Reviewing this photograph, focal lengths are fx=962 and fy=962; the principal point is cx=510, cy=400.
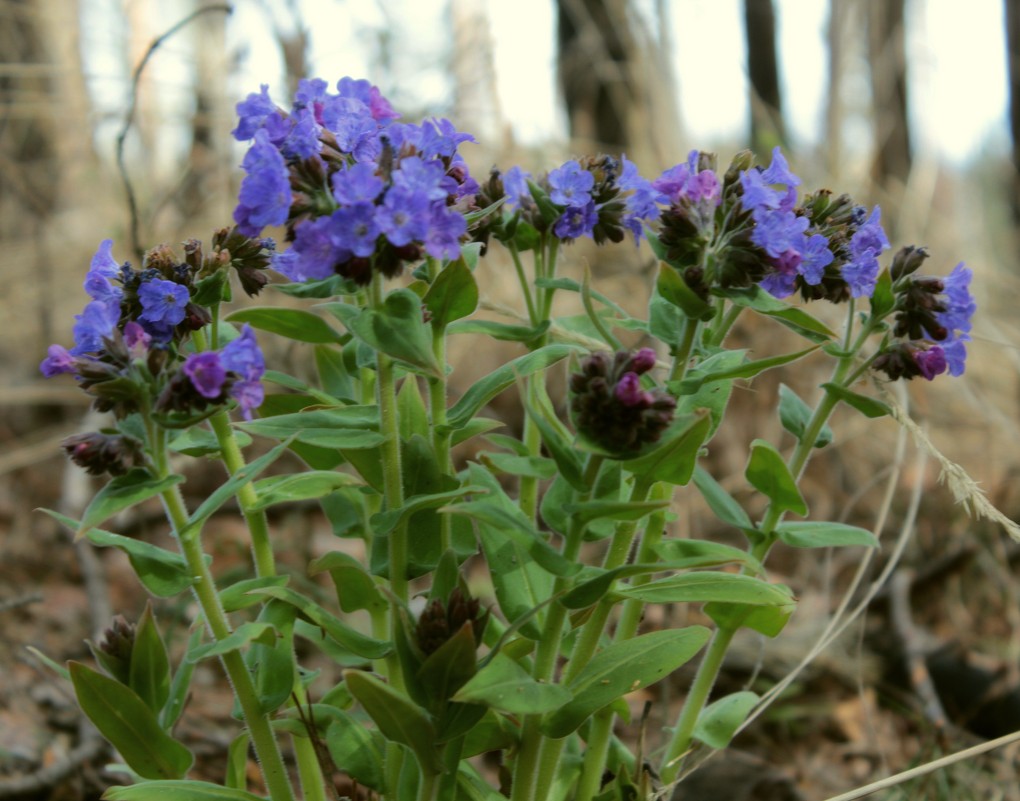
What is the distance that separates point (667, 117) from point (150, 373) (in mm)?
4470

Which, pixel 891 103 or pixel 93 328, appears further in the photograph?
pixel 891 103

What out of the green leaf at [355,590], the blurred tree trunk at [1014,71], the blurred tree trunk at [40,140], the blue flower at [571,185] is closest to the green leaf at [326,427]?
the green leaf at [355,590]

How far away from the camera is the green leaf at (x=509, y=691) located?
1500 mm

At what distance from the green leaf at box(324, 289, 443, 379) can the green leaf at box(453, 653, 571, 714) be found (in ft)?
1.63

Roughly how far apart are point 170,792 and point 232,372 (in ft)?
2.59

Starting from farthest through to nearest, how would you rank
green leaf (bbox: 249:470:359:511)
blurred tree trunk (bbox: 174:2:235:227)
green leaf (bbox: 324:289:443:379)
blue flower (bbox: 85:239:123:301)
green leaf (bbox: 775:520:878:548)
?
blurred tree trunk (bbox: 174:2:235:227), green leaf (bbox: 775:520:878:548), green leaf (bbox: 249:470:359:511), blue flower (bbox: 85:239:123:301), green leaf (bbox: 324:289:443:379)

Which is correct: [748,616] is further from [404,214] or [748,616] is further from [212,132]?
[212,132]

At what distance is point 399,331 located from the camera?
1.57 m

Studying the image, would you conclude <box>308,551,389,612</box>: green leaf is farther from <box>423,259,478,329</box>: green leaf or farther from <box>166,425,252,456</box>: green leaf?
<box>423,259,478,329</box>: green leaf

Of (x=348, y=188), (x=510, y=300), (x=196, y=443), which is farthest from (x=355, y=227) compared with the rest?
(x=510, y=300)

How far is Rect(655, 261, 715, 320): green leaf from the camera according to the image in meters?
1.68

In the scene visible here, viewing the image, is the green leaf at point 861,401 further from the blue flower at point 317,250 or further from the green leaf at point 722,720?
the blue flower at point 317,250

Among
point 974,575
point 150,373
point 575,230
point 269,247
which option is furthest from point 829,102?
point 150,373

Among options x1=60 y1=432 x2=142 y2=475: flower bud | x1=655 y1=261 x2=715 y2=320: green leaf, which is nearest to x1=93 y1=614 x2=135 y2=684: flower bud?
x1=60 y1=432 x2=142 y2=475: flower bud
